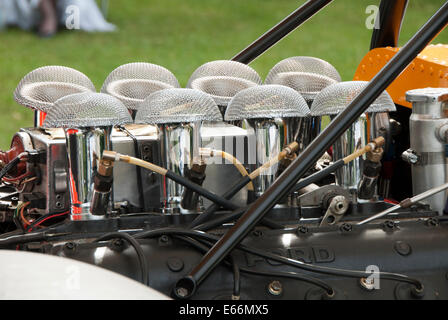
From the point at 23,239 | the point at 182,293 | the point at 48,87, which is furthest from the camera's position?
the point at 48,87

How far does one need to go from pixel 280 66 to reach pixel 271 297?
2.63 feet

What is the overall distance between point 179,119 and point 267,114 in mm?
185

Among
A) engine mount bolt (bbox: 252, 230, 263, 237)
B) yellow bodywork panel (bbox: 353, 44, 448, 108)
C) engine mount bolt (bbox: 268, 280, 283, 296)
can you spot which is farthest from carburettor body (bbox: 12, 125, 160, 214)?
yellow bodywork panel (bbox: 353, 44, 448, 108)

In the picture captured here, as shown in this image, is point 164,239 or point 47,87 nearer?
point 164,239

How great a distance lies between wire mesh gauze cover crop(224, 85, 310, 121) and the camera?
146cm

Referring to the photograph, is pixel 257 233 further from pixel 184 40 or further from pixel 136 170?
pixel 184 40

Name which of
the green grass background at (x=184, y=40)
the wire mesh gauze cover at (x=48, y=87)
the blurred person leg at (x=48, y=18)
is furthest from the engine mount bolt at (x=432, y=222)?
the blurred person leg at (x=48, y=18)

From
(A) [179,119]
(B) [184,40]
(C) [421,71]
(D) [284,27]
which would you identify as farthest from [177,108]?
(B) [184,40]

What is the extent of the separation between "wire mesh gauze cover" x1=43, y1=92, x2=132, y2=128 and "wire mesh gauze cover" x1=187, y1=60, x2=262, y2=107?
A: 0.35 metres

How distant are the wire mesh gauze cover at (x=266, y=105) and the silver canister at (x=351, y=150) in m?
0.10

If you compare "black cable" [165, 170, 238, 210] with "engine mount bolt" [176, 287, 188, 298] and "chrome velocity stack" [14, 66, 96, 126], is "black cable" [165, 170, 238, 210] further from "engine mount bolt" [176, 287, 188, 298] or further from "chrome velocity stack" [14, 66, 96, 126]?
"chrome velocity stack" [14, 66, 96, 126]

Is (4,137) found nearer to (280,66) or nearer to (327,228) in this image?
(280,66)

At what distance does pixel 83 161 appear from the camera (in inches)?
54.9

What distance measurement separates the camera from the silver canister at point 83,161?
1.39 m
